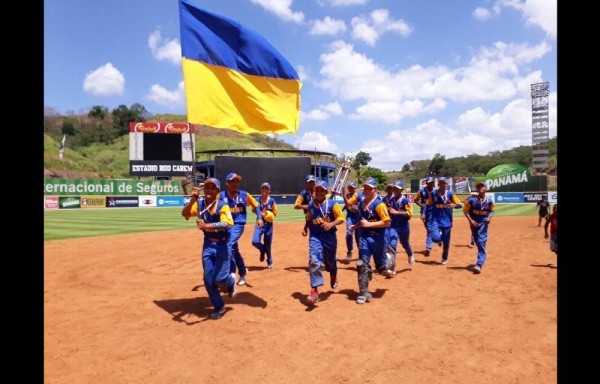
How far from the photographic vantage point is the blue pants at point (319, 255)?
23.7 ft

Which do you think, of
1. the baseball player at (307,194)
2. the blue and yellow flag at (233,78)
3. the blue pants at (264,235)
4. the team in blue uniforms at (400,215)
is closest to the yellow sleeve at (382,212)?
the baseball player at (307,194)

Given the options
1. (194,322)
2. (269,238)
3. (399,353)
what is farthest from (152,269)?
(399,353)

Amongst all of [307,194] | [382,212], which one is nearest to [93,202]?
[307,194]

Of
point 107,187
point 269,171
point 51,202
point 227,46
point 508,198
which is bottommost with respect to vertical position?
point 51,202

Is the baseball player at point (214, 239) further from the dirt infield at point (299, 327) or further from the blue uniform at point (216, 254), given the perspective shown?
the dirt infield at point (299, 327)

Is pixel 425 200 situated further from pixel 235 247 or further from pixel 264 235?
pixel 235 247

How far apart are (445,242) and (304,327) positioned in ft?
22.5

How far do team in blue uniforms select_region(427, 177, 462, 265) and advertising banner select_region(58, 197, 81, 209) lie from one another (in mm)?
41515

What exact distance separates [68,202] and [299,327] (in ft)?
141

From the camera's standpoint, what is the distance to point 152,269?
10688mm

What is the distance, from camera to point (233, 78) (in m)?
7.79

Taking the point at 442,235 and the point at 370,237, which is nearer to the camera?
the point at 370,237
